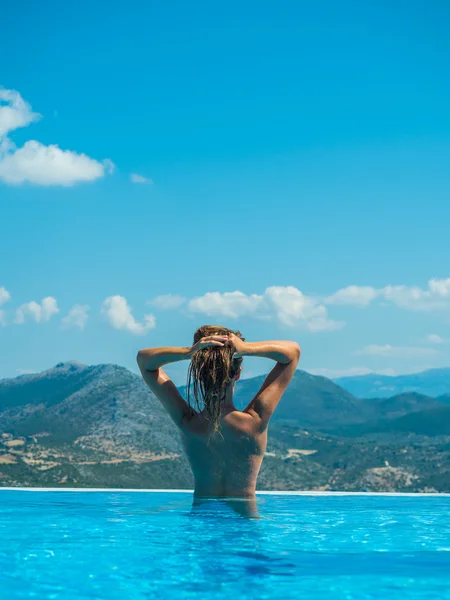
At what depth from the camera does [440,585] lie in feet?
11.3

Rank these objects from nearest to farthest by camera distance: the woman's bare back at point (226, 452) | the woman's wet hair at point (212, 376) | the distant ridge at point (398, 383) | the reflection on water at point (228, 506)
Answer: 1. the woman's wet hair at point (212, 376)
2. the woman's bare back at point (226, 452)
3. the reflection on water at point (228, 506)
4. the distant ridge at point (398, 383)

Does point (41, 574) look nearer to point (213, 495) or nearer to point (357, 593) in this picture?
point (357, 593)

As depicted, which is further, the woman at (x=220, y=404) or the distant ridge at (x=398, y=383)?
the distant ridge at (x=398, y=383)

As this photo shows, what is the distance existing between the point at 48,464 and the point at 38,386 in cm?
1378

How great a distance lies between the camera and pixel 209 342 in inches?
182

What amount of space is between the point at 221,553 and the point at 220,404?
114 cm

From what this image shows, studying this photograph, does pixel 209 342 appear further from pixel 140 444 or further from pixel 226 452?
pixel 140 444

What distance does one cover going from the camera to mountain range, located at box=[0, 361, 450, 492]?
17.0 meters

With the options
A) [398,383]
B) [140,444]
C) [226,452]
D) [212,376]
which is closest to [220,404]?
[212,376]

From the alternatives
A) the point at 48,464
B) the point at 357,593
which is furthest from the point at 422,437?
the point at 357,593

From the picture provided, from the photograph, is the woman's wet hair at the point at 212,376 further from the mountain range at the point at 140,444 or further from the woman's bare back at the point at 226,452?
the mountain range at the point at 140,444

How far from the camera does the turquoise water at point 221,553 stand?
3.31m

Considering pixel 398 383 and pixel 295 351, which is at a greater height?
pixel 398 383

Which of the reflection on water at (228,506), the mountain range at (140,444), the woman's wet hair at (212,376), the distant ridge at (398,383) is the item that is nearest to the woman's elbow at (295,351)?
the woman's wet hair at (212,376)
